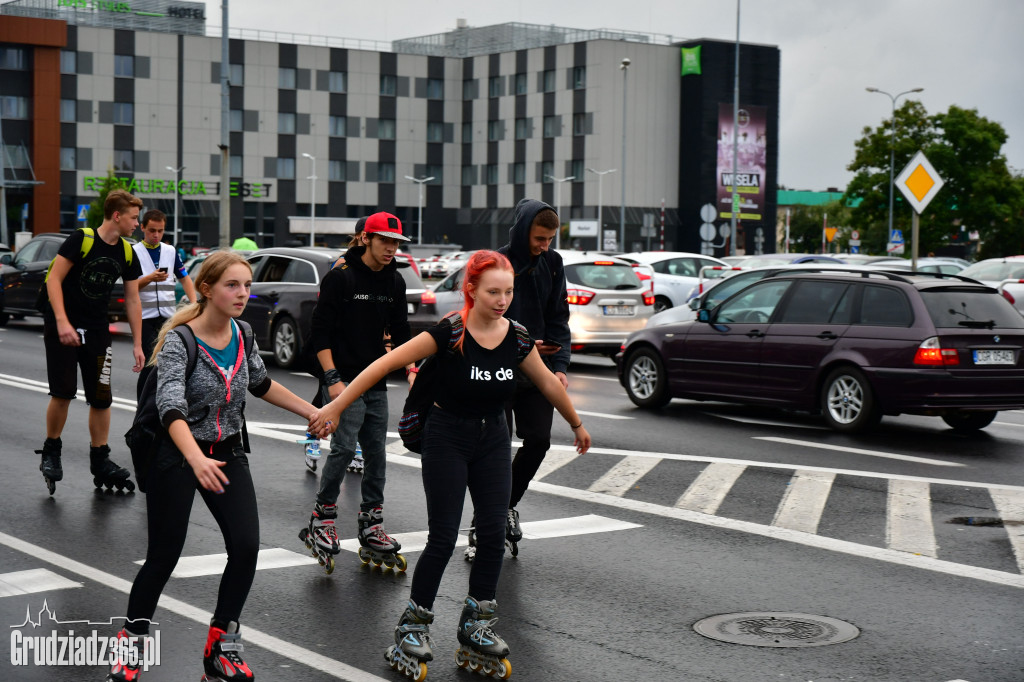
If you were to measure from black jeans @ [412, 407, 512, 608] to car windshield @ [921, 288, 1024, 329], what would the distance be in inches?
302

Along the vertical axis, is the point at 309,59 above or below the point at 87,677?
above

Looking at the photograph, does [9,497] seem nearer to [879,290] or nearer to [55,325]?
[55,325]

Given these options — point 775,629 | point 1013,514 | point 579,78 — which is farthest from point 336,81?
point 775,629

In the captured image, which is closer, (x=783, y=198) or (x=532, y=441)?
(x=532, y=441)

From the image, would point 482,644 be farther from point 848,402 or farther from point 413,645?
point 848,402

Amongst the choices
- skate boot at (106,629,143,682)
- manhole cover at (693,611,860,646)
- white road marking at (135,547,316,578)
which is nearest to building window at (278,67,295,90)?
white road marking at (135,547,316,578)

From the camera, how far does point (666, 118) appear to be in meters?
87.1

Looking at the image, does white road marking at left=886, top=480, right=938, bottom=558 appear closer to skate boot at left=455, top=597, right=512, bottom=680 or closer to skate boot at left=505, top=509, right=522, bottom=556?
skate boot at left=505, top=509, right=522, bottom=556

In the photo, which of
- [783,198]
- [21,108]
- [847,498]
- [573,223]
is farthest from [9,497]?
[783,198]

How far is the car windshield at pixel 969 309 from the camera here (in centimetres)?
1166

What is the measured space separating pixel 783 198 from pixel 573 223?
10505cm

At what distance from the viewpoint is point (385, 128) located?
298 feet

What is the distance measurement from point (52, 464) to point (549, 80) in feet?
266

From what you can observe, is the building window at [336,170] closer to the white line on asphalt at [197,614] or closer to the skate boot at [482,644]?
the white line on asphalt at [197,614]
